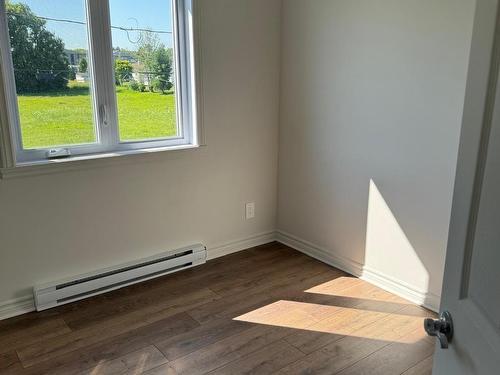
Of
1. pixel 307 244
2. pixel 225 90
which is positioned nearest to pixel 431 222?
pixel 307 244

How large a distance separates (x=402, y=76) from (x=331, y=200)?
3.23 ft

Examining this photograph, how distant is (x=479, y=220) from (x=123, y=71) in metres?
2.38

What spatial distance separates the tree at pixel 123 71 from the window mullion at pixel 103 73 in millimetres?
54

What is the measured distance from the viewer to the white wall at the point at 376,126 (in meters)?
2.30

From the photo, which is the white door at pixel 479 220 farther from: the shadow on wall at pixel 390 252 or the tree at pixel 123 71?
the tree at pixel 123 71

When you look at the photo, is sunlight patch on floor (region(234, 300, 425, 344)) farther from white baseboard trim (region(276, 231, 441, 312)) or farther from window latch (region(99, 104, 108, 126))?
window latch (region(99, 104, 108, 126))

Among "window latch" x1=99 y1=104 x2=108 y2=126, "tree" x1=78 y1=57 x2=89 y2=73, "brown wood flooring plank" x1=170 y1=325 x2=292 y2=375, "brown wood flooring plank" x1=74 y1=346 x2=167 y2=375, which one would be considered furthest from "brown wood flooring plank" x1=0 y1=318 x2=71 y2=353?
"tree" x1=78 y1=57 x2=89 y2=73

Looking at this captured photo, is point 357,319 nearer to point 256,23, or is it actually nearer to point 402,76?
point 402,76

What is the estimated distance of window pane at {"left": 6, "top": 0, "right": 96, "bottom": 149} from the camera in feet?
7.66

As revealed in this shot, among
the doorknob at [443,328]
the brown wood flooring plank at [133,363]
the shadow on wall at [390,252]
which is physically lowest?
the brown wood flooring plank at [133,363]

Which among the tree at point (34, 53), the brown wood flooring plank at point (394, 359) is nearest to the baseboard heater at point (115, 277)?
the tree at point (34, 53)

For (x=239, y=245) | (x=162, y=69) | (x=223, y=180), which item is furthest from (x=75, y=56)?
(x=239, y=245)

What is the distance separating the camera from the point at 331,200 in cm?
306

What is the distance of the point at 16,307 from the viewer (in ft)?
8.10
